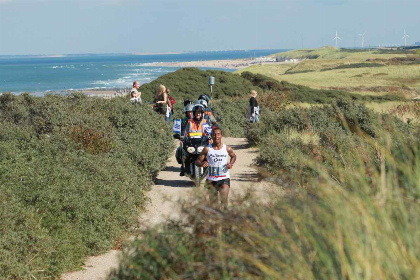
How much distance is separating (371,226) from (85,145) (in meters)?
10.9

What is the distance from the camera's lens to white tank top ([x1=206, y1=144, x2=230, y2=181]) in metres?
9.14

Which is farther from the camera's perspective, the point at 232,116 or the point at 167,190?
the point at 232,116

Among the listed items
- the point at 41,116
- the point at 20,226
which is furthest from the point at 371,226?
the point at 41,116

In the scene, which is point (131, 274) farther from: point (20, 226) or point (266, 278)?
point (20, 226)

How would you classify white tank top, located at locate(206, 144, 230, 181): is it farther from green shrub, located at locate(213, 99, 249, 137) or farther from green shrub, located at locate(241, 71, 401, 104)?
green shrub, located at locate(241, 71, 401, 104)

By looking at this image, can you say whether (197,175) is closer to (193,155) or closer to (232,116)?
(193,155)

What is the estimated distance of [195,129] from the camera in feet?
42.9

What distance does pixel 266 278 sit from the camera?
12.5 ft

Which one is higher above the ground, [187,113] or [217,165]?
[187,113]

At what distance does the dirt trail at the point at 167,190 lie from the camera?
27.4ft

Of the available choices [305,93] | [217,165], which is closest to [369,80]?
[305,93]

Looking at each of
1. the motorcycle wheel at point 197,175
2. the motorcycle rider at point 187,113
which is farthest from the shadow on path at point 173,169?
the motorcycle wheel at point 197,175

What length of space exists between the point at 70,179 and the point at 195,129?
11.4ft

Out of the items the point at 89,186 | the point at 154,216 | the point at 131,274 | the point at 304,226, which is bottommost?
the point at 154,216
